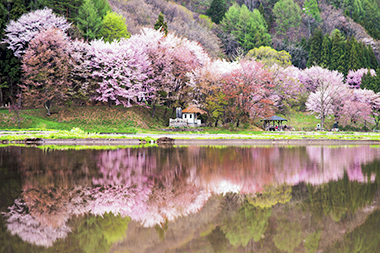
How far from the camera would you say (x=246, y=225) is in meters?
7.57

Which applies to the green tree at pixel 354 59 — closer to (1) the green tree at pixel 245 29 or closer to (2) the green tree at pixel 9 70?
(1) the green tree at pixel 245 29

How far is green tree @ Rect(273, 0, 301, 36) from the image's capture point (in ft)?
356

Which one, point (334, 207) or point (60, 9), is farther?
point (60, 9)

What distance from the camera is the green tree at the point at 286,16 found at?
109 meters

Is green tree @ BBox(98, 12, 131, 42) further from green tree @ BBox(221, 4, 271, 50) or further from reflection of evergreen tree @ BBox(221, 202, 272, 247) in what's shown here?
reflection of evergreen tree @ BBox(221, 202, 272, 247)

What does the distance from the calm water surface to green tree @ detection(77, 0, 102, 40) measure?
43232 mm

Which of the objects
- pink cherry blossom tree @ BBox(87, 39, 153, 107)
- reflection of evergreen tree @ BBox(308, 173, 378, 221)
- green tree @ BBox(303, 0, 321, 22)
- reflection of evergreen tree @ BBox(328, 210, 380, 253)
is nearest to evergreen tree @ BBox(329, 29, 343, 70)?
green tree @ BBox(303, 0, 321, 22)

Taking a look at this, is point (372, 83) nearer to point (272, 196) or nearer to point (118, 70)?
point (118, 70)

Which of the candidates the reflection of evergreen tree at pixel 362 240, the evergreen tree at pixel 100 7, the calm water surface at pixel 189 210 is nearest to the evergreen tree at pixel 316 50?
the evergreen tree at pixel 100 7

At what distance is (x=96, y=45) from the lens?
153 feet

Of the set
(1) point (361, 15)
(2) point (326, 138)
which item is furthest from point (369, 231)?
(1) point (361, 15)

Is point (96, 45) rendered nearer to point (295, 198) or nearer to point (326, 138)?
point (326, 138)

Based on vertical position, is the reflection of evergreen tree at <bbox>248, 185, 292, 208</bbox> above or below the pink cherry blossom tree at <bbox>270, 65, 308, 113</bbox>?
below

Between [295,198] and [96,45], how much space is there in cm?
4174
